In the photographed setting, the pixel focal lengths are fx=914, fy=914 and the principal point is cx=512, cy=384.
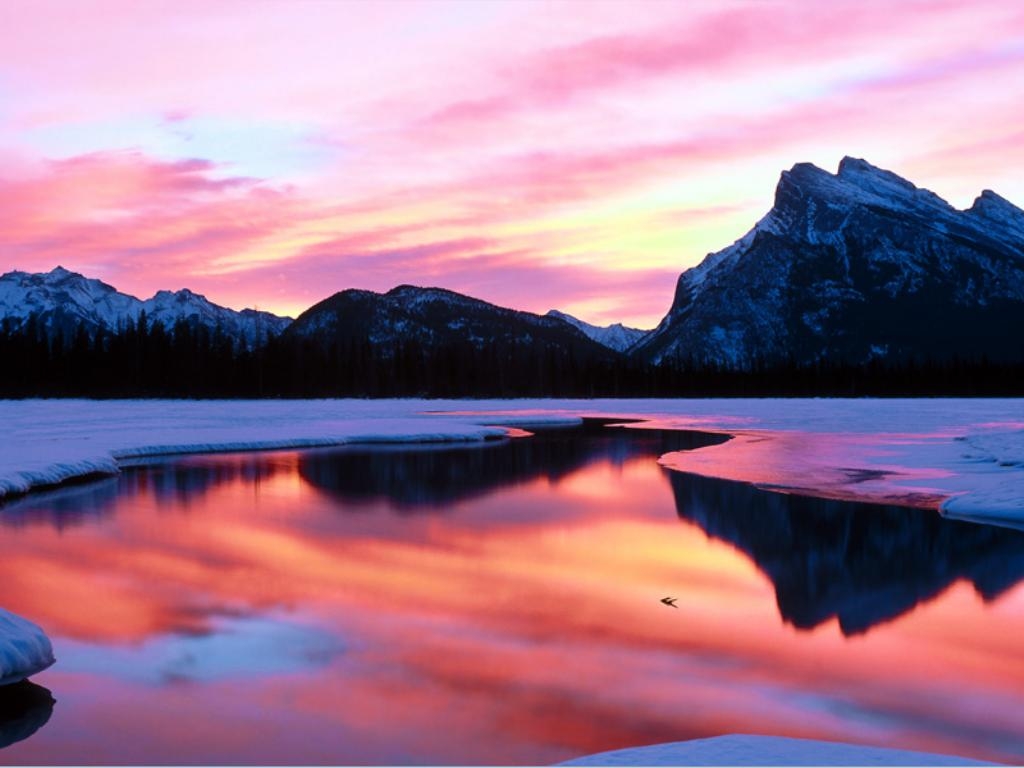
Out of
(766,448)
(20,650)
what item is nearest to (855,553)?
(20,650)

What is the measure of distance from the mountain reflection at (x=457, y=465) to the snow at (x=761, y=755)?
18529mm

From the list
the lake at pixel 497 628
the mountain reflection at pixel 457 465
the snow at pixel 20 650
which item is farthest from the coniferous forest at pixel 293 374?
the snow at pixel 20 650

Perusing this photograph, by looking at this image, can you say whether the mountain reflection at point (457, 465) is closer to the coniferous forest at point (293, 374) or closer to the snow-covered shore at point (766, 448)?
the snow-covered shore at point (766, 448)

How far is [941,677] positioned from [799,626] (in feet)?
8.83

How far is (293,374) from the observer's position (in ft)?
510

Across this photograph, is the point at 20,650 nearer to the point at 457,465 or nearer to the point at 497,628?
the point at 497,628

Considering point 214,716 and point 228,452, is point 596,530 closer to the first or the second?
point 214,716

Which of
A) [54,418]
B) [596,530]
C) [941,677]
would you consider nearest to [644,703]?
[941,677]

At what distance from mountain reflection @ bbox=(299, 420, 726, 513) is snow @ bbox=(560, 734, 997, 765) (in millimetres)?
18529

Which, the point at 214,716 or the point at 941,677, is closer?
the point at 214,716

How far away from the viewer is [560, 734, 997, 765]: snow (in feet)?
26.7

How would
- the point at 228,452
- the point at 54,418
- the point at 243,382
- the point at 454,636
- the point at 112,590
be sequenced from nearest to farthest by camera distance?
the point at 454,636, the point at 112,590, the point at 228,452, the point at 54,418, the point at 243,382

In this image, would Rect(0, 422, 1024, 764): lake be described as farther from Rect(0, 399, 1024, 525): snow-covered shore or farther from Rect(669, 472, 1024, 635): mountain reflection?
Rect(0, 399, 1024, 525): snow-covered shore

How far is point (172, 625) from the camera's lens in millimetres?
14102
